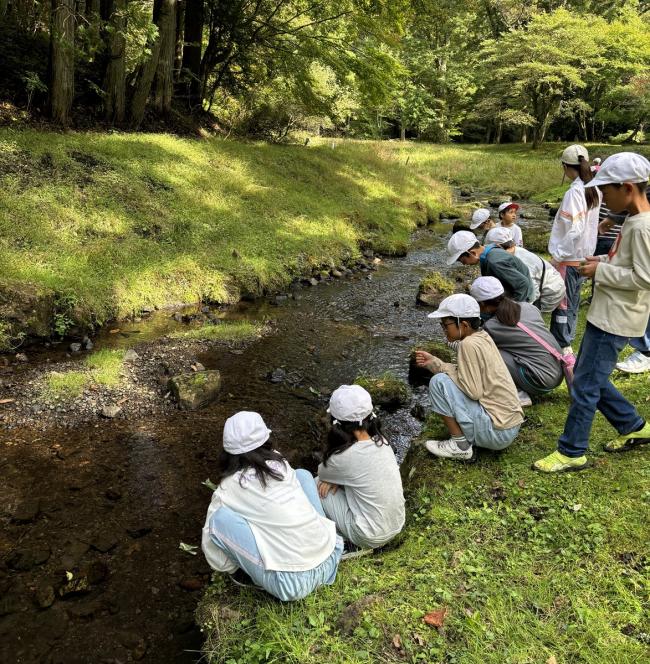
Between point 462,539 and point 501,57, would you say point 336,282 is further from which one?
point 501,57

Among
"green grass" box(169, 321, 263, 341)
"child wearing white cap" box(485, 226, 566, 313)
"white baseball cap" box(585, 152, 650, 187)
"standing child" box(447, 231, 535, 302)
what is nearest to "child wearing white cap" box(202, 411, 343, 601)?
"white baseball cap" box(585, 152, 650, 187)

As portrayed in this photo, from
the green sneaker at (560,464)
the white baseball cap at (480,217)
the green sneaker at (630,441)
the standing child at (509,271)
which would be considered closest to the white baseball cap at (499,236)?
the standing child at (509,271)

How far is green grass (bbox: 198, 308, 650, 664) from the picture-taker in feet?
9.51

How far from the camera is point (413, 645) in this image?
2957 millimetres

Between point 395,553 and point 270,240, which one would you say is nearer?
point 395,553

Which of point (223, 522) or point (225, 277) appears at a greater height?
point (223, 522)

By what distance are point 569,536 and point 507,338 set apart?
204cm

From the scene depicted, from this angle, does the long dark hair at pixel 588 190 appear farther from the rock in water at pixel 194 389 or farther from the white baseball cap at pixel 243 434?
the rock in water at pixel 194 389

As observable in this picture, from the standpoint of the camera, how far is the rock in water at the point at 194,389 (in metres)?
6.68

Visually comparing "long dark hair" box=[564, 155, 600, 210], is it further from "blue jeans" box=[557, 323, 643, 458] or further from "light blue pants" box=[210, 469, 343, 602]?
"light blue pants" box=[210, 469, 343, 602]

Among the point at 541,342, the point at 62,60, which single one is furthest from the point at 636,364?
the point at 62,60

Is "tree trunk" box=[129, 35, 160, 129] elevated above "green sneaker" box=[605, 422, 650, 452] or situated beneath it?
elevated above

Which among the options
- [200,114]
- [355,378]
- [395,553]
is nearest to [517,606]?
[395,553]

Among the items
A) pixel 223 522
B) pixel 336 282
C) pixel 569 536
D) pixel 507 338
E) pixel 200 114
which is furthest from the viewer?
pixel 200 114
